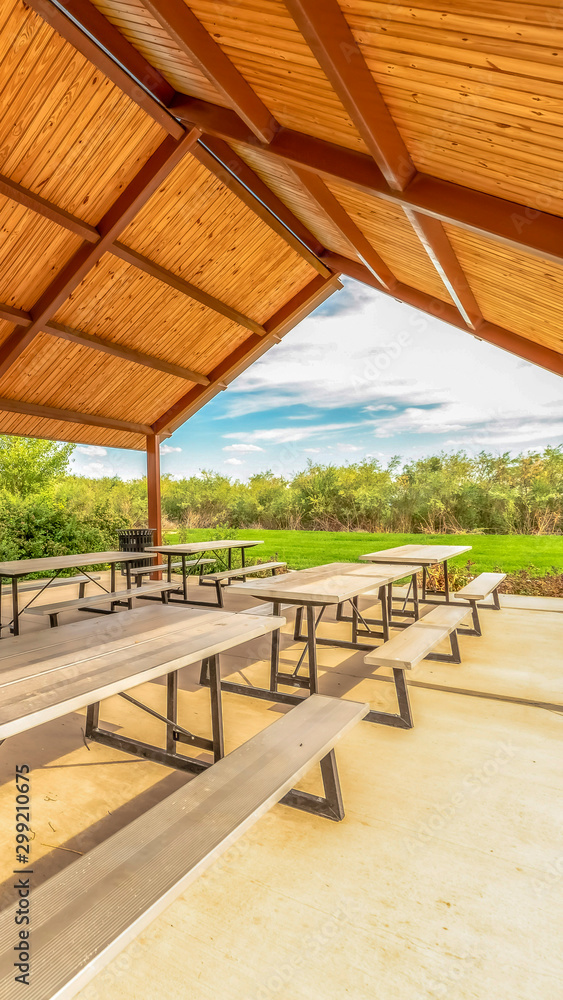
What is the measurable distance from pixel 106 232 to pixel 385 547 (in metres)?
6.88

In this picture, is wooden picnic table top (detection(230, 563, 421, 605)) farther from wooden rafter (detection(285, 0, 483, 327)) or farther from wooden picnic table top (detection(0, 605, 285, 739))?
wooden rafter (detection(285, 0, 483, 327))

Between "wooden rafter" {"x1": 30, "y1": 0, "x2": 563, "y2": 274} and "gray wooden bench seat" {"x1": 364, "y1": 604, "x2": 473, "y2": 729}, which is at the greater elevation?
"wooden rafter" {"x1": 30, "y1": 0, "x2": 563, "y2": 274}

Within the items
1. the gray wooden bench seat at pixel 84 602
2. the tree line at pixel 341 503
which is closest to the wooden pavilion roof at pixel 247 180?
the gray wooden bench seat at pixel 84 602

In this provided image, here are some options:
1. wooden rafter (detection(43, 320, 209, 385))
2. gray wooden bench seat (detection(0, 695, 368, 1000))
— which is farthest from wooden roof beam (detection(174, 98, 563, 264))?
wooden rafter (detection(43, 320, 209, 385))

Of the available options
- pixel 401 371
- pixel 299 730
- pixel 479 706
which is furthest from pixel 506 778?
pixel 401 371

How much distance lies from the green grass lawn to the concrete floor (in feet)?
18.2

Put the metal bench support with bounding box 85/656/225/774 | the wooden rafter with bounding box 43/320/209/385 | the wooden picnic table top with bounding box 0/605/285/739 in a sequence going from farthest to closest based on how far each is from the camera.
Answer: the wooden rafter with bounding box 43/320/209/385 → the metal bench support with bounding box 85/656/225/774 → the wooden picnic table top with bounding box 0/605/285/739

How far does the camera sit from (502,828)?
2.01 m

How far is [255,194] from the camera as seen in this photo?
561cm

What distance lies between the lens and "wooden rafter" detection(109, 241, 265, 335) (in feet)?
17.5

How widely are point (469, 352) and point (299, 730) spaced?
19.8 metres

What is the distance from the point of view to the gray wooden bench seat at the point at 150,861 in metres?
1.03

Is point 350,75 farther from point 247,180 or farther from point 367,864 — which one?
point 247,180

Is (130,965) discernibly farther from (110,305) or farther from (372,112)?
(110,305)
